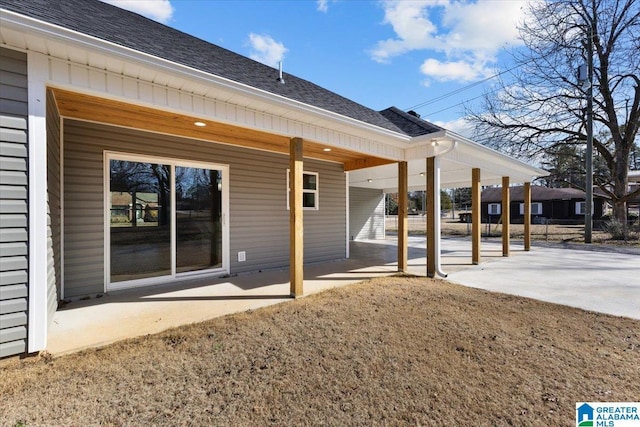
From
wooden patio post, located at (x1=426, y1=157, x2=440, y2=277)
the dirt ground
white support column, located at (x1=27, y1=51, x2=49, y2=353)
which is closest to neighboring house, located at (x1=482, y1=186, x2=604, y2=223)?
wooden patio post, located at (x1=426, y1=157, x2=440, y2=277)

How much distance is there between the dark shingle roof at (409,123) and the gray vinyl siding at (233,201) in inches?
71.5

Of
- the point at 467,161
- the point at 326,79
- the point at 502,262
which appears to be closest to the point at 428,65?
the point at 326,79

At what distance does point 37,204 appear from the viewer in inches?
96.2

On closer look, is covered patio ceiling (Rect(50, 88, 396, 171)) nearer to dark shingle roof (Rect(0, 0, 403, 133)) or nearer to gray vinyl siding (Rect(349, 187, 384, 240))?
dark shingle roof (Rect(0, 0, 403, 133))

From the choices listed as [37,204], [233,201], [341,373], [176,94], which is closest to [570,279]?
[341,373]

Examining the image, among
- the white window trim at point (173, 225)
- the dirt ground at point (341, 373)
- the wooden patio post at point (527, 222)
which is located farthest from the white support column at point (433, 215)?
the wooden patio post at point (527, 222)

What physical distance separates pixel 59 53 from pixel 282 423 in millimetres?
3406

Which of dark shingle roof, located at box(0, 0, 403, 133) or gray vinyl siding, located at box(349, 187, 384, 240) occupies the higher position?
dark shingle roof, located at box(0, 0, 403, 133)

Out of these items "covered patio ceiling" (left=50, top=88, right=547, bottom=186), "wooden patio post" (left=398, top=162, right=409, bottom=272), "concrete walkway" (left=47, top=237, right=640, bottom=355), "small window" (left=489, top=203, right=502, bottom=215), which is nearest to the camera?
"concrete walkway" (left=47, top=237, right=640, bottom=355)

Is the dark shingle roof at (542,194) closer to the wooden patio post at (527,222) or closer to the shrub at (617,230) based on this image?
the shrub at (617,230)

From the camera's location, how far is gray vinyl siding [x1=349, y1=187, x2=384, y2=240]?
12898mm

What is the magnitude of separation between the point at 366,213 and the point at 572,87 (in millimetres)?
11418

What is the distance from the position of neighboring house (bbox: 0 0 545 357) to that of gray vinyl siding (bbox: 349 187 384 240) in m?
5.28

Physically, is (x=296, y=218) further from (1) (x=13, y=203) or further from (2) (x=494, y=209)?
(2) (x=494, y=209)
